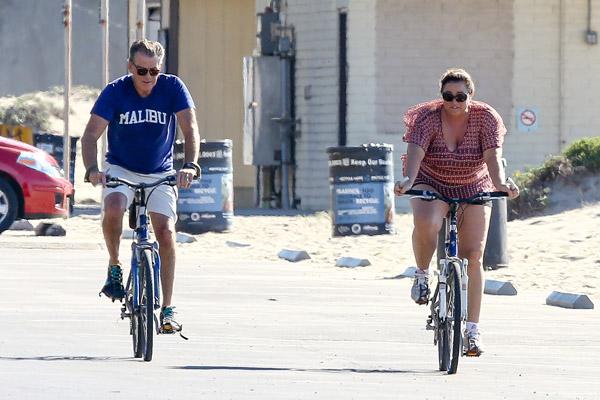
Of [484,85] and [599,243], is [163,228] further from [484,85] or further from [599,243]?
[484,85]

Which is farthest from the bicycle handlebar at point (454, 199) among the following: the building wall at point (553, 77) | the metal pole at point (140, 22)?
the building wall at point (553, 77)

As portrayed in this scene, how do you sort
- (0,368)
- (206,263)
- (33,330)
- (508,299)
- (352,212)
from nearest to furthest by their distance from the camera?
1. (0,368)
2. (33,330)
3. (508,299)
4. (206,263)
5. (352,212)

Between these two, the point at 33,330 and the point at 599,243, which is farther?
the point at 599,243

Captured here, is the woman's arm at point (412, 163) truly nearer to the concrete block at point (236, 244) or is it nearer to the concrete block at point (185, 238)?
the concrete block at point (236, 244)

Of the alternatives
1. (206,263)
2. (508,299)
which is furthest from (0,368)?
(206,263)

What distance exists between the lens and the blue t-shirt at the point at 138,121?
1056cm

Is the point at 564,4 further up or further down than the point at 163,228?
further up

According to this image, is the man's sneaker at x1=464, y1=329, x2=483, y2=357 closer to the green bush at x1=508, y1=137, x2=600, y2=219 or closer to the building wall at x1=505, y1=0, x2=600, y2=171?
the green bush at x1=508, y1=137, x2=600, y2=219

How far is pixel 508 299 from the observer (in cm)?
1542

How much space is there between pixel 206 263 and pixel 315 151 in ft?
35.3

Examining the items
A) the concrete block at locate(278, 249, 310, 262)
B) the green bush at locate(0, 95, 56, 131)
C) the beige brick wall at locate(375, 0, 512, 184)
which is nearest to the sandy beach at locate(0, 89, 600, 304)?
the concrete block at locate(278, 249, 310, 262)

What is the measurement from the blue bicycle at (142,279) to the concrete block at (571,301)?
Result: 513cm

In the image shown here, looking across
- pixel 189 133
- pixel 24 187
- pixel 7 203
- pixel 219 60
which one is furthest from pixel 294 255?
pixel 219 60

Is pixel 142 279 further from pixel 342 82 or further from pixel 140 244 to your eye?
pixel 342 82
